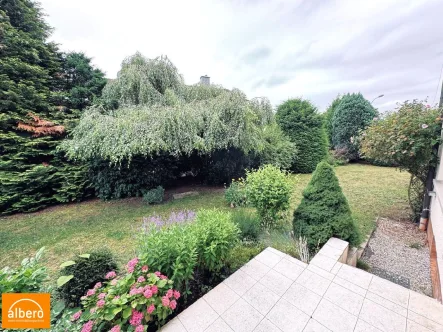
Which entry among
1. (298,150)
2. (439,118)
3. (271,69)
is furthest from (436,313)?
(298,150)

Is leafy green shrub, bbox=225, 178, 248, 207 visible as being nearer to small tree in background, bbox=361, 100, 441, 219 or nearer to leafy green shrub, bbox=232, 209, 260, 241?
leafy green shrub, bbox=232, 209, 260, 241

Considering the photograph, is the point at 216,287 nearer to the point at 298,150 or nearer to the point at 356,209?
the point at 356,209

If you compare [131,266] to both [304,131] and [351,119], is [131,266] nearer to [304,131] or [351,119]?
[304,131]

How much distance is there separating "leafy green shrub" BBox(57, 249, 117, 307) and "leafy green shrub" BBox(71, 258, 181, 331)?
0.91 ft

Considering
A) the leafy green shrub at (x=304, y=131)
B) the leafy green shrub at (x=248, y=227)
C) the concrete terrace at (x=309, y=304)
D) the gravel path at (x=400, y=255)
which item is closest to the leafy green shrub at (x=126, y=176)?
the leafy green shrub at (x=248, y=227)

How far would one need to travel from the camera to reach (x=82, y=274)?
6.75 feet

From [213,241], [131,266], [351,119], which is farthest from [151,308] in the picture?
[351,119]

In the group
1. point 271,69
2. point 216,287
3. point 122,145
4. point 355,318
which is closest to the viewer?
point 355,318

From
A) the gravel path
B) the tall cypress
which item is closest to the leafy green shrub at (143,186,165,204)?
the tall cypress

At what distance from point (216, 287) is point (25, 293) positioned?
191cm

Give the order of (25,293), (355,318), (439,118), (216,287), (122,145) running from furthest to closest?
(122,145), (439,118), (216,287), (355,318), (25,293)

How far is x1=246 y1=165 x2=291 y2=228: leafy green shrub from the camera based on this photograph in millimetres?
3781

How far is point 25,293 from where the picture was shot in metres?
1.72

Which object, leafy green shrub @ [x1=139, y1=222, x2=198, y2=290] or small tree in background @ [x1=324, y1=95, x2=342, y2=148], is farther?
small tree in background @ [x1=324, y1=95, x2=342, y2=148]
